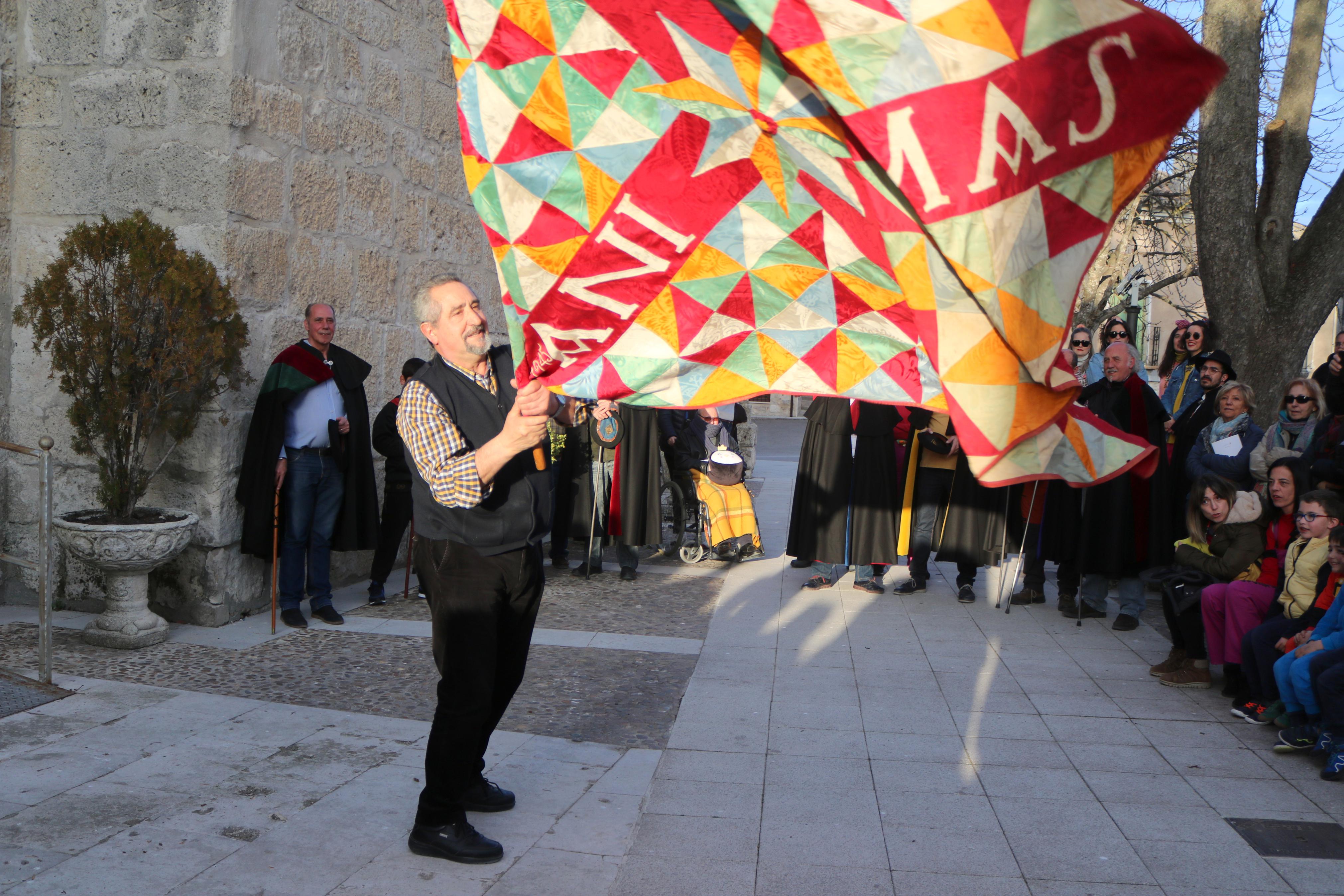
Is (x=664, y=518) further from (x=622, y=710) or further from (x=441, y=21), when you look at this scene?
(x=622, y=710)

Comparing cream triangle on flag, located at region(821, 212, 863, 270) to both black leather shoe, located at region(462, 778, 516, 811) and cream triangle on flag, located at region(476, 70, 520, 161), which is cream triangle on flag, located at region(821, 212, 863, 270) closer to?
cream triangle on flag, located at region(476, 70, 520, 161)

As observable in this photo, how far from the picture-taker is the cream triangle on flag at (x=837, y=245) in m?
2.64

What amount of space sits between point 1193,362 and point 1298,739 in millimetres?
4086

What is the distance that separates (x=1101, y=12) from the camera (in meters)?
2.00

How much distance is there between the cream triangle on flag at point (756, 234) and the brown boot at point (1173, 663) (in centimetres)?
476

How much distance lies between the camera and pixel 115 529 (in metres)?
6.11

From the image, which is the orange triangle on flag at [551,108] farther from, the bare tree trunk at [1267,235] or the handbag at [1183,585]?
the bare tree trunk at [1267,235]

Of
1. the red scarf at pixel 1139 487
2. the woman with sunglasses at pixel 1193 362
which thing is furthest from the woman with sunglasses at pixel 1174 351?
the red scarf at pixel 1139 487

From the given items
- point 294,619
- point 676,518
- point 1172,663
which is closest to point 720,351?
point 1172,663

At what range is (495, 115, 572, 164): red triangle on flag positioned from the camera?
8.92 ft

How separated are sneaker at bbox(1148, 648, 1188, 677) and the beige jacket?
873 millimetres

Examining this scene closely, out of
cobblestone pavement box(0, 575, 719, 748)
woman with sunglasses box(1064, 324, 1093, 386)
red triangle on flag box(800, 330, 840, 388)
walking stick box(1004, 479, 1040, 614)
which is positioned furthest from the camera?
woman with sunglasses box(1064, 324, 1093, 386)

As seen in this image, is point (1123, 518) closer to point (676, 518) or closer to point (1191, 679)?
point (1191, 679)

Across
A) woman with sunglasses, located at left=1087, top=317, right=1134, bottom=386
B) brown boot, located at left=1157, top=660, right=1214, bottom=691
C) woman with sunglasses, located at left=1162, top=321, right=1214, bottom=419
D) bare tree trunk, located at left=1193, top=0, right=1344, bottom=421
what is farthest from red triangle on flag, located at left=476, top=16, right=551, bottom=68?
bare tree trunk, located at left=1193, top=0, right=1344, bottom=421
